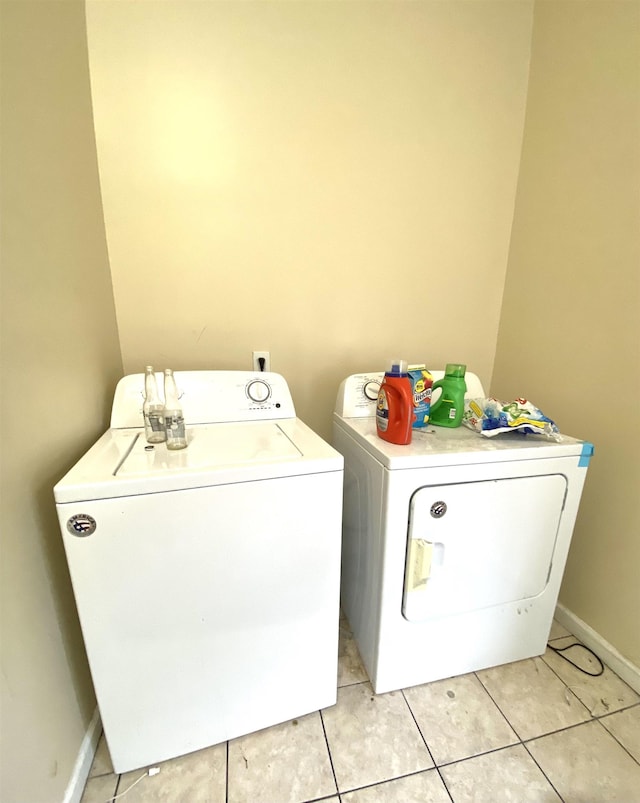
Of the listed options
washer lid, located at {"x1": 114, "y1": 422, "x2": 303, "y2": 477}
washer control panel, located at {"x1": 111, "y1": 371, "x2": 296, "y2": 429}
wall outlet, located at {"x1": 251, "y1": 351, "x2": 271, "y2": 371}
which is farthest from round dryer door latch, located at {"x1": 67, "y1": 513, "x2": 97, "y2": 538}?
wall outlet, located at {"x1": 251, "y1": 351, "x2": 271, "y2": 371}

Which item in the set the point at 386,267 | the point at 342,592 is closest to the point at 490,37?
the point at 386,267

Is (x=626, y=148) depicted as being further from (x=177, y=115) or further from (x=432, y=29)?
(x=177, y=115)

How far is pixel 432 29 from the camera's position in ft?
4.63

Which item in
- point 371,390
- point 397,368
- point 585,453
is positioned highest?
point 397,368

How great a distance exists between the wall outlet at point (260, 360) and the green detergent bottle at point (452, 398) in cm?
74

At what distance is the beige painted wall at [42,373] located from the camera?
0.74 meters

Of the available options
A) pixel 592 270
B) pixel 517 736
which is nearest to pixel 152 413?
pixel 517 736

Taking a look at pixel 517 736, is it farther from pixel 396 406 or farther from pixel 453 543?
pixel 396 406

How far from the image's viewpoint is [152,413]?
1.06 metres

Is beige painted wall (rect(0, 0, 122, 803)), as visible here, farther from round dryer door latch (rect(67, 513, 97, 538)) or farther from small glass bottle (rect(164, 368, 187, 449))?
small glass bottle (rect(164, 368, 187, 449))

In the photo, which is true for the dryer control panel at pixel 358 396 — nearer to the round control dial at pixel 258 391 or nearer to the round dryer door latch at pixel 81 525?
the round control dial at pixel 258 391

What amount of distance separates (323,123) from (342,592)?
196 centimetres

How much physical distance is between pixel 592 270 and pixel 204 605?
170 cm

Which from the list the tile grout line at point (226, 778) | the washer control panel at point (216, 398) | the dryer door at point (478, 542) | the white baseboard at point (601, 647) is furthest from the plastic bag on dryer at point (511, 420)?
the tile grout line at point (226, 778)
